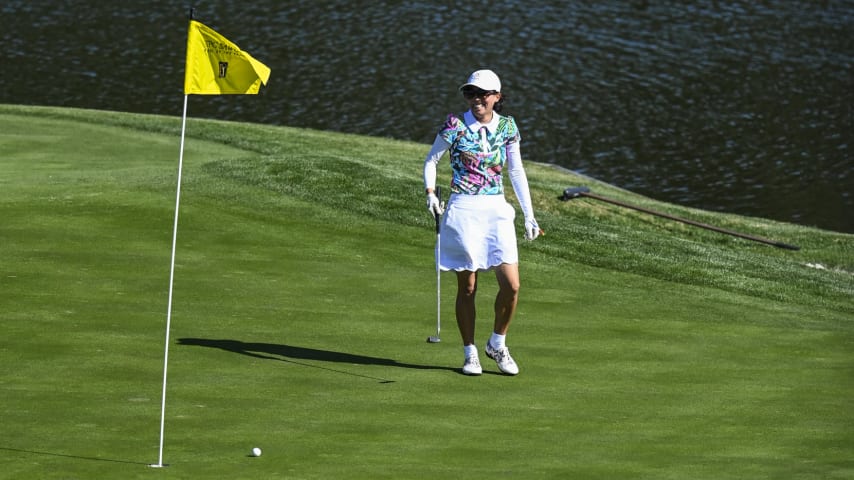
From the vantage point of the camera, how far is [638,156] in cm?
3741

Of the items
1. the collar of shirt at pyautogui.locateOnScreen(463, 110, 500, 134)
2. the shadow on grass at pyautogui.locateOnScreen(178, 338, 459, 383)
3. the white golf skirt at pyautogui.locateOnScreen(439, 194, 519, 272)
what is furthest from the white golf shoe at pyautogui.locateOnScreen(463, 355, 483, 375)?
the collar of shirt at pyautogui.locateOnScreen(463, 110, 500, 134)

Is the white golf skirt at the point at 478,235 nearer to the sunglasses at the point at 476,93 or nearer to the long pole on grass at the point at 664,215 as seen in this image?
the sunglasses at the point at 476,93

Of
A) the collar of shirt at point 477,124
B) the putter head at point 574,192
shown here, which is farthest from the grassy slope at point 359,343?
the collar of shirt at point 477,124

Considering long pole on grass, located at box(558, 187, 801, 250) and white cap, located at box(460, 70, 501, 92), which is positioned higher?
white cap, located at box(460, 70, 501, 92)

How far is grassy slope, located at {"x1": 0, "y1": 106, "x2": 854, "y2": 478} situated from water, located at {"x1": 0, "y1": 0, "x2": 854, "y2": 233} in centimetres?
1710

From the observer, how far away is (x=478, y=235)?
10656mm

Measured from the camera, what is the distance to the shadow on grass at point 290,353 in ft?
34.6

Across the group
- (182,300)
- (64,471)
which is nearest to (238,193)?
(182,300)

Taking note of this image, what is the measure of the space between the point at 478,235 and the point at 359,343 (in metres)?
1.39

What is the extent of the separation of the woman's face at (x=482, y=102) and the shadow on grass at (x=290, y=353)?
1.90m

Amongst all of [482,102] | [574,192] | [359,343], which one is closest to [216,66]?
[482,102]

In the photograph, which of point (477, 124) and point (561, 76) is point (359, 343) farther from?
point (561, 76)

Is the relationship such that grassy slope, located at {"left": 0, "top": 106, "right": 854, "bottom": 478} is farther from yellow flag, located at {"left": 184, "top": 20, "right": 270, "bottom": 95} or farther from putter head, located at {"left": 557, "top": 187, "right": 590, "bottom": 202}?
yellow flag, located at {"left": 184, "top": 20, "right": 270, "bottom": 95}

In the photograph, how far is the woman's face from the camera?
418 inches
